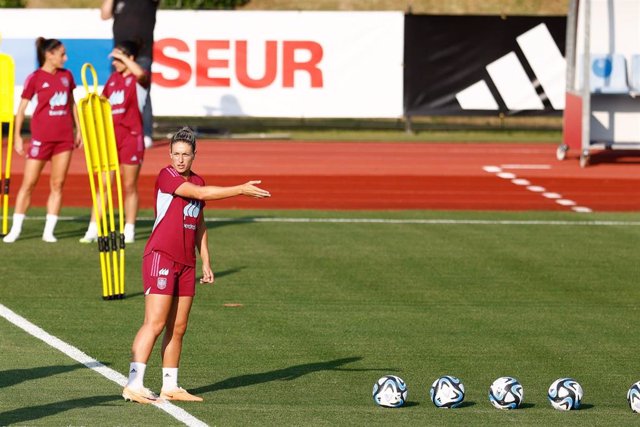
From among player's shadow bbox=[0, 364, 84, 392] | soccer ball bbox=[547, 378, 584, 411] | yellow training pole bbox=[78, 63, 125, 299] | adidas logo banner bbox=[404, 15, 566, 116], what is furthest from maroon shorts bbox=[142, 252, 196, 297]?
adidas logo banner bbox=[404, 15, 566, 116]

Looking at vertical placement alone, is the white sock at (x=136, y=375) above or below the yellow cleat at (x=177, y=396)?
above

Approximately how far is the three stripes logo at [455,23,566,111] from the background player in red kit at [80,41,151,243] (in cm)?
1508

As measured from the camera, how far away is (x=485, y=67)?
103 feet

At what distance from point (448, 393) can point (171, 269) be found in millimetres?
2047

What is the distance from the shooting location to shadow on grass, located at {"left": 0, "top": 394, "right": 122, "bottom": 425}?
9117mm

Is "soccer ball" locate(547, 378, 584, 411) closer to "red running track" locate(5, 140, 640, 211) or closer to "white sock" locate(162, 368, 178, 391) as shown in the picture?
"white sock" locate(162, 368, 178, 391)

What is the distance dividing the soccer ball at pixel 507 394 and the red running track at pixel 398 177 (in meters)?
12.5

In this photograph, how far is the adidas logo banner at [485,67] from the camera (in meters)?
31.5

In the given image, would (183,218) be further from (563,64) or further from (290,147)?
(563,64)

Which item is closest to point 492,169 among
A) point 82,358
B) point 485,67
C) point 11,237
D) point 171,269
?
point 485,67

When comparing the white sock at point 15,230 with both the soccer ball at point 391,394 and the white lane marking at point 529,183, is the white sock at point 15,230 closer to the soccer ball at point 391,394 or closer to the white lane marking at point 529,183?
the white lane marking at point 529,183

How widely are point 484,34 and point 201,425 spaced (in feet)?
77.5

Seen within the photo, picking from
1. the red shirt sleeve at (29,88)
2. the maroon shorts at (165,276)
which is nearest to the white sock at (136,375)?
the maroon shorts at (165,276)

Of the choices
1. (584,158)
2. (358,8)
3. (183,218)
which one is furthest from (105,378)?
(358,8)
